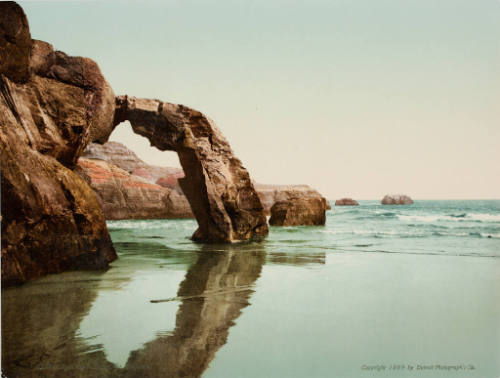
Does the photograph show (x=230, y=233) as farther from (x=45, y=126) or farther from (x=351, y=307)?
(x=351, y=307)

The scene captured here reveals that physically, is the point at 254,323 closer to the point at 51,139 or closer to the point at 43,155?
the point at 43,155

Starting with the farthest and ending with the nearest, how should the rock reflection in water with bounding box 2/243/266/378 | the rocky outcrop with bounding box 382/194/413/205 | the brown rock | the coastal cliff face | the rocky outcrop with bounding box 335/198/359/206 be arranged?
the rocky outcrop with bounding box 335/198/359/206 < the rocky outcrop with bounding box 382/194/413/205 < the coastal cliff face < the brown rock < the rock reflection in water with bounding box 2/243/266/378

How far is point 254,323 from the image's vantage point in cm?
334

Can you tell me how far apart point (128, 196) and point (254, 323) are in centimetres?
2349

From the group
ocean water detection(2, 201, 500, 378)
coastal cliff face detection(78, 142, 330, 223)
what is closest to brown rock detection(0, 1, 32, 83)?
ocean water detection(2, 201, 500, 378)

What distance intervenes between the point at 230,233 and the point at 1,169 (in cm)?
678

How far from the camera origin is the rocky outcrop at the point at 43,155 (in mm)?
4539

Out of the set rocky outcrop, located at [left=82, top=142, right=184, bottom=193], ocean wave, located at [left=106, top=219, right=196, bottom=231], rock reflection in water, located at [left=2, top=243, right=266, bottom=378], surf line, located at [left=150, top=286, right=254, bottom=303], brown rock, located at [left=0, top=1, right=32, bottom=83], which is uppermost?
rocky outcrop, located at [left=82, top=142, right=184, bottom=193]

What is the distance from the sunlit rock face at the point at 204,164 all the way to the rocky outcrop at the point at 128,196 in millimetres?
15072

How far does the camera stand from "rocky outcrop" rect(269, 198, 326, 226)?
64.6ft

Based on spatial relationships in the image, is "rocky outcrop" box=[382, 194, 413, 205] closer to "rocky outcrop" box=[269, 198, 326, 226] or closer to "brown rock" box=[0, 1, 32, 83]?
"rocky outcrop" box=[269, 198, 326, 226]

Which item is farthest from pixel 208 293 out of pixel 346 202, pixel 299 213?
pixel 346 202

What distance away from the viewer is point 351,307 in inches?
154

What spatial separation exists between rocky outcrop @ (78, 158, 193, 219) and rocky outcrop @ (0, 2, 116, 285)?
58.7 ft
